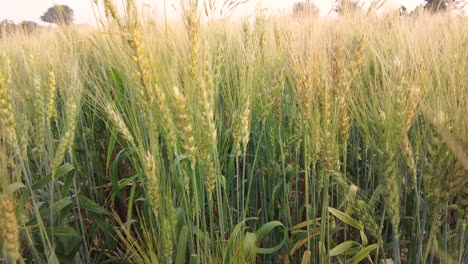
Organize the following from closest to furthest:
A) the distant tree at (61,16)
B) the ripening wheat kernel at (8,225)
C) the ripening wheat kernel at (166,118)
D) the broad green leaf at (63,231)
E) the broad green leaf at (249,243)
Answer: the ripening wheat kernel at (8,225) → the ripening wheat kernel at (166,118) → the broad green leaf at (249,243) → the broad green leaf at (63,231) → the distant tree at (61,16)

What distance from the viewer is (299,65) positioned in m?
1.12

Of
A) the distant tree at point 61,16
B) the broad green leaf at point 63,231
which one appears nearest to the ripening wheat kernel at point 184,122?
the broad green leaf at point 63,231

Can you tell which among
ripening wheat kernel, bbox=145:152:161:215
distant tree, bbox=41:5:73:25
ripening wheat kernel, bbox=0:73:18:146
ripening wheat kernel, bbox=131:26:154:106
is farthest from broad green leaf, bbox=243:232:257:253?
distant tree, bbox=41:5:73:25

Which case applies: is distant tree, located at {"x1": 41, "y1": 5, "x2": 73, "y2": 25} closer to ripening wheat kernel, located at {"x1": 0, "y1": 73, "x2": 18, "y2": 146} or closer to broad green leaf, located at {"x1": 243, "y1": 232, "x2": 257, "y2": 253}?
ripening wheat kernel, located at {"x1": 0, "y1": 73, "x2": 18, "y2": 146}

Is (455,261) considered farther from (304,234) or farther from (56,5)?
(56,5)

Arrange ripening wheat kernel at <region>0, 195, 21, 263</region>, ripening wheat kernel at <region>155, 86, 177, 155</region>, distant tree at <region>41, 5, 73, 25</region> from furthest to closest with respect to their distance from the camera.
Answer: distant tree at <region>41, 5, 73, 25</region> → ripening wheat kernel at <region>155, 86, 177, 155</region> → ripening wheat kernel at <region>0, 195, 21, 263</region>

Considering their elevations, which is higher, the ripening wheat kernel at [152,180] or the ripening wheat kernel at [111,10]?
the ripening wheat kernel at [111,10]

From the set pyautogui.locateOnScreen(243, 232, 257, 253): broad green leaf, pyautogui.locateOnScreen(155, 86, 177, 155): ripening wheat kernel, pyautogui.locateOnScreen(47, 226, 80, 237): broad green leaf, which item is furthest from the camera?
pyautogui.locateOnScreen(47, 226, 80, 237): broad green leaf

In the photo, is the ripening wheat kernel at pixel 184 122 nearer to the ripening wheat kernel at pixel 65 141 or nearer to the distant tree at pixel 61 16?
the ripening wheat kernel at pixel 65 141

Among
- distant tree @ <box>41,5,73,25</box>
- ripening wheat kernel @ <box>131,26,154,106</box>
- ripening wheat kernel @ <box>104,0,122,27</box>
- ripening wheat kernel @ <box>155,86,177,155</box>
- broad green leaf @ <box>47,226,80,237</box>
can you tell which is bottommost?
broad green leaf @ <box>47,226,80,237</box>

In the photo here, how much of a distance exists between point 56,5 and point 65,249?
97cm

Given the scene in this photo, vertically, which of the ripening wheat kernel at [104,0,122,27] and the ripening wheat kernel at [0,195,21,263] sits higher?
the ripening wheat kernel at [104,0,122,27]

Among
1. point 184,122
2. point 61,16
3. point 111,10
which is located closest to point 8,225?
point 184,122

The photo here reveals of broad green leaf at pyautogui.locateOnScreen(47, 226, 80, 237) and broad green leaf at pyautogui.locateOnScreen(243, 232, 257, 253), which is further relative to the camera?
broad green leaf at pyautogui.locateOnScreen(47, 226, 80, 237)
